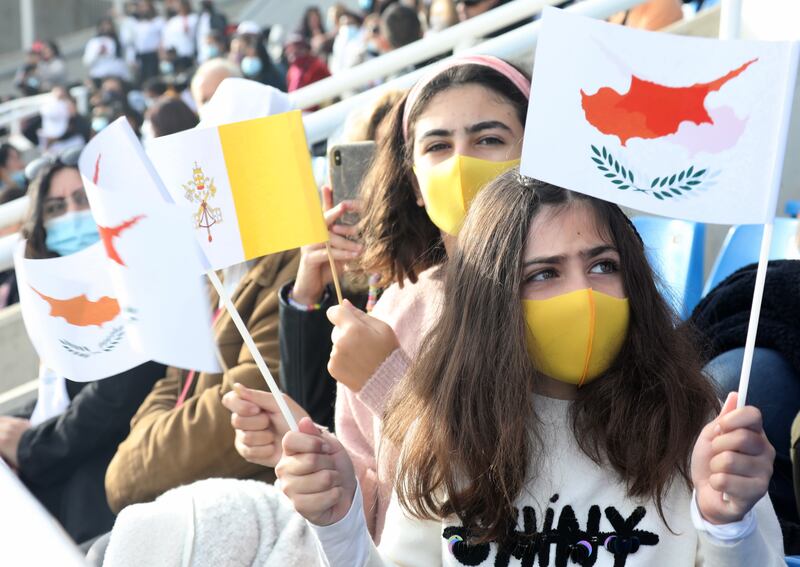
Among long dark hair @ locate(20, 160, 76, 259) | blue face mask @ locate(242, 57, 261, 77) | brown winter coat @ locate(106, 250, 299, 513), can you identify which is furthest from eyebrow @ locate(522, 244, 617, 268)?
blue face mask @ locate(242, 57, 261, 77)

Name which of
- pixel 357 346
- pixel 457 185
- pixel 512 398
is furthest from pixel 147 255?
pixel 457 185

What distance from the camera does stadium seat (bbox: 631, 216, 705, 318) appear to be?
3.20m

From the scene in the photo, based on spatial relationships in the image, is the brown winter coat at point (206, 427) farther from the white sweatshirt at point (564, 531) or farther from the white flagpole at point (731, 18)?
the white flagpole at point (731, 18)

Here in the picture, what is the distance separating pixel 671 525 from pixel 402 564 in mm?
483

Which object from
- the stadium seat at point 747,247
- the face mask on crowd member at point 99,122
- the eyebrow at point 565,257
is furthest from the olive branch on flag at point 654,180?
the face mask on crowd member at point 99,122

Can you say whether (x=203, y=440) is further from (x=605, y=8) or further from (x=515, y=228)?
(x=605, y=8)

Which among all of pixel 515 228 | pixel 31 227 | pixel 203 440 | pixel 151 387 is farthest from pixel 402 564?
pixel 31 227

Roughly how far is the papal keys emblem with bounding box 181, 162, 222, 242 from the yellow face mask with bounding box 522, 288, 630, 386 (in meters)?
0.66

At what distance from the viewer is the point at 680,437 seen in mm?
2025

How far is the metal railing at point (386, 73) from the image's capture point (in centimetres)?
393

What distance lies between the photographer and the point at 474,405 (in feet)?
6.85

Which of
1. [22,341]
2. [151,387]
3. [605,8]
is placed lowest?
[22,341]

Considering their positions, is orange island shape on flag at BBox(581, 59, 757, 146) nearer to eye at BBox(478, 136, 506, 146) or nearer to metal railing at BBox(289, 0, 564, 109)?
eye at BBox(478, 136, 506, 146)

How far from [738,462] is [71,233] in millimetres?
2297
